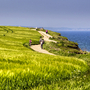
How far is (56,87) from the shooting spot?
6496 millimetres

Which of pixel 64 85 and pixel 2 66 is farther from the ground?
pixel 2 66

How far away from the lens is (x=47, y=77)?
24.0 ft

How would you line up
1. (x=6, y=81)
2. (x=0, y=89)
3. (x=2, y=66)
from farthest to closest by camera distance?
(x=2, y=66)
(x=6, y=81)
(x=0, y=89)

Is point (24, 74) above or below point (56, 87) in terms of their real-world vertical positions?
above

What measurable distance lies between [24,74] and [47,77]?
1.35m

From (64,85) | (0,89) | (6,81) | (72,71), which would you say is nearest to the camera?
(0,89)

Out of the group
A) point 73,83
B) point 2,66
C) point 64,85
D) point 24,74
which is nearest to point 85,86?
point 73,83

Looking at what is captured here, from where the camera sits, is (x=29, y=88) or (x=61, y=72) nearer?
(x=29, y=88)

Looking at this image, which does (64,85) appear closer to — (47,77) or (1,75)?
(47,77)

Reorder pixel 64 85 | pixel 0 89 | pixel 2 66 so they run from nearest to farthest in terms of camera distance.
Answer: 1. pixel 0 89
2. pixel 64 85
3. pixel 2 66

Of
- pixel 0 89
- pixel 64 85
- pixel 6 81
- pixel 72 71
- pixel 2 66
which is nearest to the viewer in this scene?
pixel 0 89

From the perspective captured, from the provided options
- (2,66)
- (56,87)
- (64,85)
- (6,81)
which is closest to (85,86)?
(64,85)

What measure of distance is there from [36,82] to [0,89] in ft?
6.26

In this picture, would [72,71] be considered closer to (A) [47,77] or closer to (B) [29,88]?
(A) [47,77]
